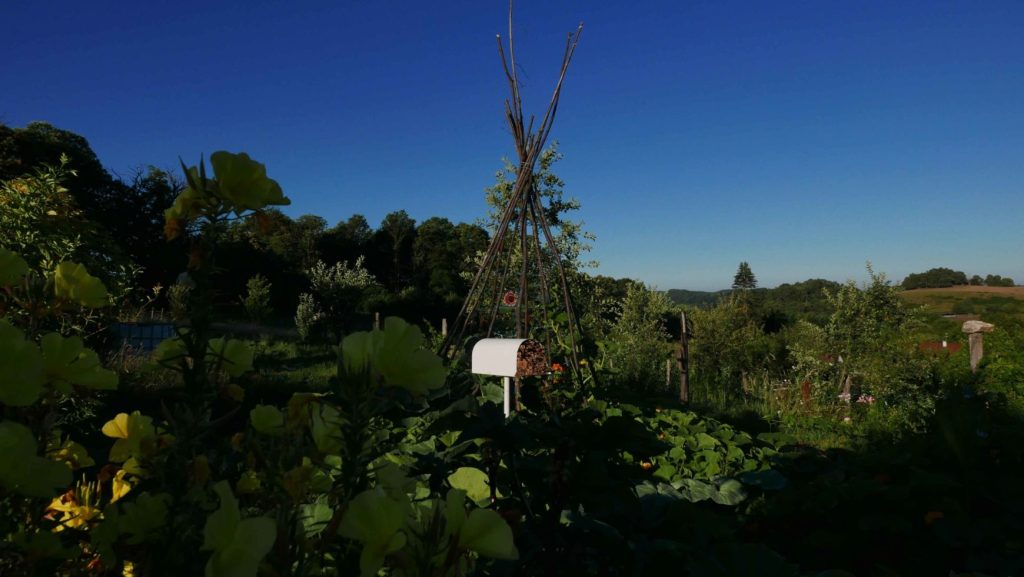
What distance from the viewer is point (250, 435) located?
41cm

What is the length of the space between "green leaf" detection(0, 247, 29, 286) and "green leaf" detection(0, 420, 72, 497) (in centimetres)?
15

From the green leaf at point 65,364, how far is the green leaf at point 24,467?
0.33ft

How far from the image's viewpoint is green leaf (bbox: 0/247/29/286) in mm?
448

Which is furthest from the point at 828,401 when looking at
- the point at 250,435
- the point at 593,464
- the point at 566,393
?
the point at 250,435

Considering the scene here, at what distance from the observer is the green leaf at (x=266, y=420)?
1.44ft

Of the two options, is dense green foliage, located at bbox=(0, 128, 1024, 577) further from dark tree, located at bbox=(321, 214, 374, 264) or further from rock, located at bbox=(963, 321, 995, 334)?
dark tree, located at bbox=(321, 214, 374, 264)

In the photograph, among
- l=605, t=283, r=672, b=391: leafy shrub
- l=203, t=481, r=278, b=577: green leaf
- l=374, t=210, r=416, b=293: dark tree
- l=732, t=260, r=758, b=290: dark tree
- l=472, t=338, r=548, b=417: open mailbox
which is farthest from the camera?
l=732, t=260, r=758, b=290: dark tree

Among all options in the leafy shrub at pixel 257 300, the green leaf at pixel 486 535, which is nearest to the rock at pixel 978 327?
the green leaf at pixel 486 535

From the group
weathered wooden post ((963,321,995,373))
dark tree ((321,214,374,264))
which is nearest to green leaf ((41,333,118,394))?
weathered wooden post ((963,321,995,373))

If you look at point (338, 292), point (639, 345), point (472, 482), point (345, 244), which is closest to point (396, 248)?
Answer: point (345, 244)

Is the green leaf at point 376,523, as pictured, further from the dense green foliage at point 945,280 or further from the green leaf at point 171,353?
the dense green foliage at point 945,280

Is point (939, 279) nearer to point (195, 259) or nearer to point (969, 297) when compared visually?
point (969, 297)

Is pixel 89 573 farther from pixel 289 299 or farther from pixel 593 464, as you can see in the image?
pixel 289 299

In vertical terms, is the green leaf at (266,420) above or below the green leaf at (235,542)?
above
